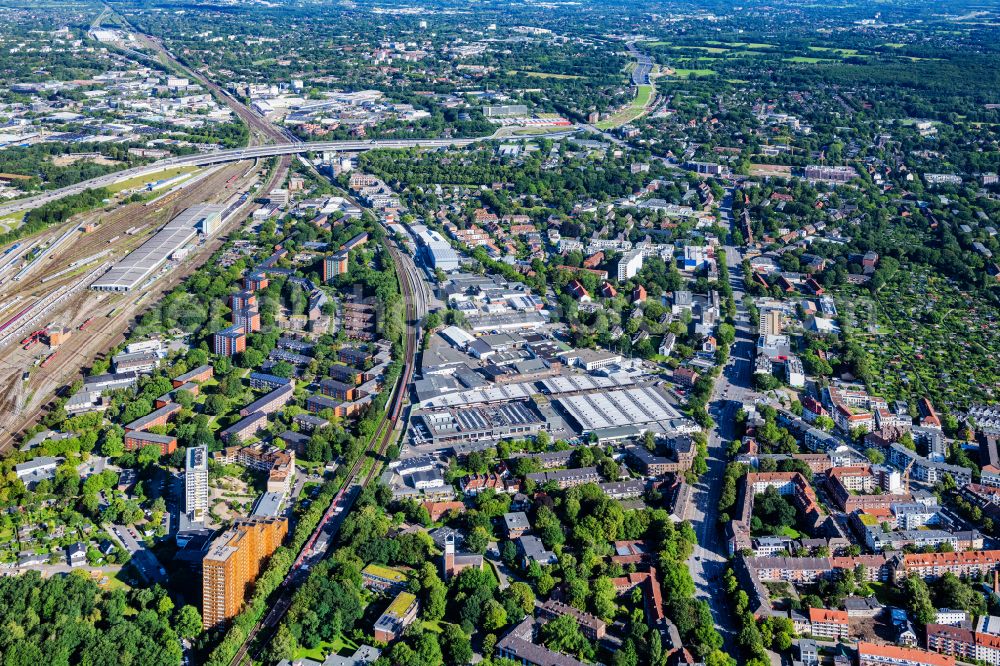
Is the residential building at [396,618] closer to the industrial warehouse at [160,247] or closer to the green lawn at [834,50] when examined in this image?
the industrial warehouse at [160,247]

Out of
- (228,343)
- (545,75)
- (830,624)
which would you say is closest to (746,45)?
(545,75)

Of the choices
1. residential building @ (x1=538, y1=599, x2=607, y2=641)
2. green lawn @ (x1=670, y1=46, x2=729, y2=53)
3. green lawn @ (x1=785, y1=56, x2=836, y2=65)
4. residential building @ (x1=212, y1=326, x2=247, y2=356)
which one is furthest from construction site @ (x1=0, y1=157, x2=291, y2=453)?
green lawn @ (x1=670, y1=46, x2=729, y2=53)

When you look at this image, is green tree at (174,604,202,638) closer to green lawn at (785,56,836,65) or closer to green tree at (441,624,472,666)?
green tree at (441,624,472,666)

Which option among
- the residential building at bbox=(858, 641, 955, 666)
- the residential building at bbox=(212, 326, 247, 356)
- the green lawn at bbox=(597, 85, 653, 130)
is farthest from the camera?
the green lawn at bbox=(597, 85, 653, 130)

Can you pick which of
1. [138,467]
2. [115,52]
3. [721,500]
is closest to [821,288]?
[721,500]

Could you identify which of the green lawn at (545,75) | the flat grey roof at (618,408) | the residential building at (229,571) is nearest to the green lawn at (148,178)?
the flat grey roof at (618,408)

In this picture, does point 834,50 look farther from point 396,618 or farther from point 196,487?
point 396,618
